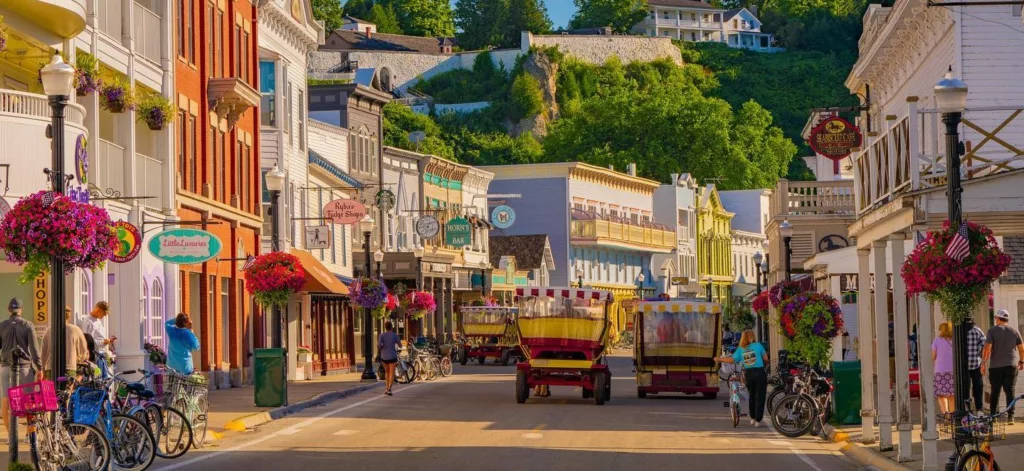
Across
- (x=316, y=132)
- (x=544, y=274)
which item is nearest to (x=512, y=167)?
(x=544, y=274)

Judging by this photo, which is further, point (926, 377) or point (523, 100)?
point (523, 100)

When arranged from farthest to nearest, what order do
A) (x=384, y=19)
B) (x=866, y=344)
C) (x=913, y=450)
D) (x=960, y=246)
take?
(x=384, y=19) < (x=866, y=344) < (x=913, y=450) < (x=960, y=246)

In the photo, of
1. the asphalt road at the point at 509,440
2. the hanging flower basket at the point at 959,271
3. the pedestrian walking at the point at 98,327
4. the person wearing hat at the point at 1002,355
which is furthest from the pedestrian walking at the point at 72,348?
the person wearing hat at the point at 1002,355

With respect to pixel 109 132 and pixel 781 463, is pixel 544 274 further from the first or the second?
pixel 781 463

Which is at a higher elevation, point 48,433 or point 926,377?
point 926,377

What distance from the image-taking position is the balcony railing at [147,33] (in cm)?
3466

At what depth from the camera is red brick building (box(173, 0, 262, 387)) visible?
38594mm

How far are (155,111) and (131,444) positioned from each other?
54.9 ft

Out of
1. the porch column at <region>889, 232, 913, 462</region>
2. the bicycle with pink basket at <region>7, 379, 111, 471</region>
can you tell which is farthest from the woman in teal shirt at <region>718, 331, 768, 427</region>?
the bicycle with pink basket at <region>7, 379, 111, 471</region>

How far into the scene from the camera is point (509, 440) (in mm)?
24359

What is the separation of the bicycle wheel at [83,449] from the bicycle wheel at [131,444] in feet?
3.49

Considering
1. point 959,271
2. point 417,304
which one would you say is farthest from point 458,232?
point 959,271

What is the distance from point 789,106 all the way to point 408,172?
10686 cm

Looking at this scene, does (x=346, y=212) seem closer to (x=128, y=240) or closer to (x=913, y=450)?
(x=128, y=240)
